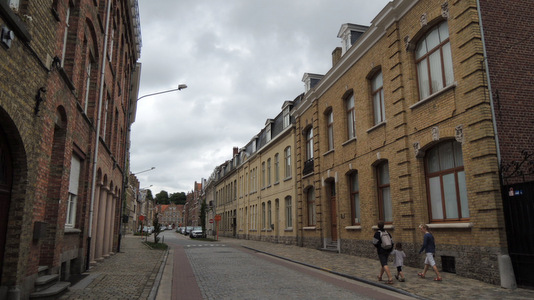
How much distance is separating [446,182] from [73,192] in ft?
36.7

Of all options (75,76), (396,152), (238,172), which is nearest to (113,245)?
(75,76)

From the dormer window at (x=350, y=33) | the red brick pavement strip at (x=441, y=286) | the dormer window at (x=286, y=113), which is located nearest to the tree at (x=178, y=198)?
the dormer window at (x=286, y=113)

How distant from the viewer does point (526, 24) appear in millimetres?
11406

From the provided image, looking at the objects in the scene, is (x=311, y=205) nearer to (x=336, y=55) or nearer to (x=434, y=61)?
(x=336, y=55)

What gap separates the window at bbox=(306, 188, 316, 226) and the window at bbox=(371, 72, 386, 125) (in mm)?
8526

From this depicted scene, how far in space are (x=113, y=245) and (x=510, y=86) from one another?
18.6 m

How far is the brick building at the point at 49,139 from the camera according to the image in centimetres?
652

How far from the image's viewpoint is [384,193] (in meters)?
15.7

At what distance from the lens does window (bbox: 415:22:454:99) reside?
1200cm

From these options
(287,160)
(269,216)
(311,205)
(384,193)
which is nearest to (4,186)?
(384,193)

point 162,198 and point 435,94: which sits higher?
point 162,198

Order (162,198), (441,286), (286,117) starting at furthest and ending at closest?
(162,198), (286,117), (441,286)

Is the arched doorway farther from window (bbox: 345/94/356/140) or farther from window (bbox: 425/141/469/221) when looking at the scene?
window (bbox: 345/94/356/140)

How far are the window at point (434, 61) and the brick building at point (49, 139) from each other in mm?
10597
